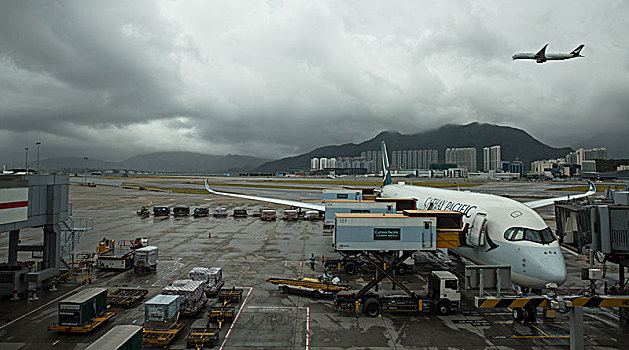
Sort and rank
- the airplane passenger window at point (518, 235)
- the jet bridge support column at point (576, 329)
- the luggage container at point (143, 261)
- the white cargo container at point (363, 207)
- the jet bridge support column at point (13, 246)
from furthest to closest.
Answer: the white cargo container at point (363, 207) → the luggage container at point (143, 261) → the jet bridge support column at point (13, 246) → the airplane passenger window at point (518, 235) → the jet bridge support column at point (576, 329)

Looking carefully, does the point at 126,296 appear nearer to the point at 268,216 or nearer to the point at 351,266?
the point at 351,266

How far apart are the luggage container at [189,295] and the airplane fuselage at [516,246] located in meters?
15.4

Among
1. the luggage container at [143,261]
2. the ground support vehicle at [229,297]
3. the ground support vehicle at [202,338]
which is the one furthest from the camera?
the luggage container at [143,261]

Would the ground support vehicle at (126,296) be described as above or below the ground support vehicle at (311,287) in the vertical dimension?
below

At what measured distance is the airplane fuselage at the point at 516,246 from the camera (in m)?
15.2

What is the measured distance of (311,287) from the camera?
19453 millimetres

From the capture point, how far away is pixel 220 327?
1502cm

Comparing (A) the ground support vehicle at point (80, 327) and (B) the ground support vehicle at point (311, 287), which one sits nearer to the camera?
(A) the ground support vehicle at point (80, 327)

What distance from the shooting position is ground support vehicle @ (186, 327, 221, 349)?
13320mm

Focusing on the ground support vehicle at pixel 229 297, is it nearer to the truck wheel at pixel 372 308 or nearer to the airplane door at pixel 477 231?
the truck wheel at pixel 372 308

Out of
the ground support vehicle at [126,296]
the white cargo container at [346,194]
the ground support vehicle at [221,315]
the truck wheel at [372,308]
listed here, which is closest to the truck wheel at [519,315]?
the truck wheel at [372,308]

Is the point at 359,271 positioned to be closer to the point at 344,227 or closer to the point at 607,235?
the point at 344,227

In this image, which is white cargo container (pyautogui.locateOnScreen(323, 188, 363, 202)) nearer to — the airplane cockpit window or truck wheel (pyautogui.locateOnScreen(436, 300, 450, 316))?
truck wheel (pyautogui.locateOnScreen(436, 300, 450, 316))

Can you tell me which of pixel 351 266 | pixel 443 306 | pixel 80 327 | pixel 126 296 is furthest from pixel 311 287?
pixel 80 327
